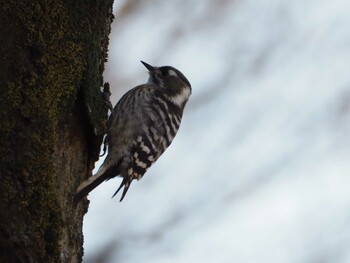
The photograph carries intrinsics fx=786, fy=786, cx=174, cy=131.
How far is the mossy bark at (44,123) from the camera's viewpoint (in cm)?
314

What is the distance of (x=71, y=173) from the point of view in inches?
145

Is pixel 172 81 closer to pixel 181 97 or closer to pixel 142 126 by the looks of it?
pixel 181 97

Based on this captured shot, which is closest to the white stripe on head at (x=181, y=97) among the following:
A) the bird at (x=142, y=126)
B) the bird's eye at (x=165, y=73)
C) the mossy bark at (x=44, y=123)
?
the bird at (x=142, y=126)

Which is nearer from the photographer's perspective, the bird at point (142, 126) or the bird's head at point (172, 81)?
the bird at point (142, 126)

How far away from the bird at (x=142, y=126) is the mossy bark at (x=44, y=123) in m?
Answer: 0.59

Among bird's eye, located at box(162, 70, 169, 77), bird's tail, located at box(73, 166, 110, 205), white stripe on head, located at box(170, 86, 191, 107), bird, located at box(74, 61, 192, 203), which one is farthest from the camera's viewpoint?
bird's eye, located at box(162, 70, 169, 77)

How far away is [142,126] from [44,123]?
1.67m

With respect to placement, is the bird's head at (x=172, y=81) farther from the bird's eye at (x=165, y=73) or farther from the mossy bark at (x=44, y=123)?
the mossy bark at (x=44, y=123)

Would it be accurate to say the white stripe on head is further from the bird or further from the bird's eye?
the bird's eye

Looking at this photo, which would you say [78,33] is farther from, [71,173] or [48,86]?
[71,173]

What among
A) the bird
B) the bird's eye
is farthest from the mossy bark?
the bird's eye

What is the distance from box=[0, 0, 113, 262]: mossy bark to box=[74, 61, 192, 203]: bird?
59cm

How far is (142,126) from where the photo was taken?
4988 millimetres

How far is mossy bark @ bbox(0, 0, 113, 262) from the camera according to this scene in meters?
3.14
